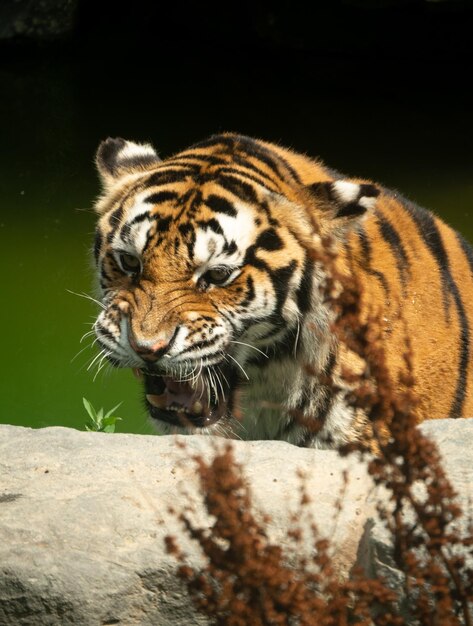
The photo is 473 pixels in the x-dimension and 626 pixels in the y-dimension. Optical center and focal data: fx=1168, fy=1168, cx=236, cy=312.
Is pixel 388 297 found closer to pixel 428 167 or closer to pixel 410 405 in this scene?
pixel 410 405

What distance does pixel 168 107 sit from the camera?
10266 millimetres

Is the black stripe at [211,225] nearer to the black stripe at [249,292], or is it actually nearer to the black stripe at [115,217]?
the black stripe at [249,292]

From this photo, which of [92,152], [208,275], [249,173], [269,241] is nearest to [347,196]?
[269,241]

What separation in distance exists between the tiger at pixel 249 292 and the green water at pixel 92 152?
1.65 m

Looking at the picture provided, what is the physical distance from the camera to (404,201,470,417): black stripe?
4.16 m

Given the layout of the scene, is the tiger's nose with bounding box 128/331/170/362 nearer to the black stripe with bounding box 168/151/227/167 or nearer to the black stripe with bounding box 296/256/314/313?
the black stripe with bounding box 296/256/314/313

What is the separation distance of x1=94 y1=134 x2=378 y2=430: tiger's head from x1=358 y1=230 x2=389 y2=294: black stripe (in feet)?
0.69

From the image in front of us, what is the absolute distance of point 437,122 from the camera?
968 cm

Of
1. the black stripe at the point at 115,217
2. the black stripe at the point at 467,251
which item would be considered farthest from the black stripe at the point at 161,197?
the black stripe at the point at 467,251

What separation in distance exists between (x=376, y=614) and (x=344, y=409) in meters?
1.36

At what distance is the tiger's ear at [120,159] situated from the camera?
416cm

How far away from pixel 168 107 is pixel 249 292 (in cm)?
682

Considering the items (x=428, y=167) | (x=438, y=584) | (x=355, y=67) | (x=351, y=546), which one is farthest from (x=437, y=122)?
(x=438, y=584)

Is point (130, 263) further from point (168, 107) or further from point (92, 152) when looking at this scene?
point (168, 107)
